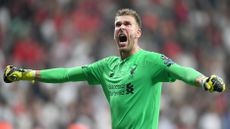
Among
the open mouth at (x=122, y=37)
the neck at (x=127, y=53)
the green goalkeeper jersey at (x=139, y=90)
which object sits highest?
the open mouth at (x=122, y=37)

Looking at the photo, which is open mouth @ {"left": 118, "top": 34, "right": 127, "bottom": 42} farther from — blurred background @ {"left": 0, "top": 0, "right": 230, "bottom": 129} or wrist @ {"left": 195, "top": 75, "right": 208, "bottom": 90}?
blurred background @ {"left": 0, "top": 0, "right": 230, "bottom": 129}

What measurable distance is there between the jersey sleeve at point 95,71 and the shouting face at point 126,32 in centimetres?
25

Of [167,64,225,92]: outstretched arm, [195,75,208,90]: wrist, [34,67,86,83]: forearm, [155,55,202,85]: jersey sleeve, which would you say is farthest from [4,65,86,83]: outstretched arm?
[195,75,208,90]: wrist

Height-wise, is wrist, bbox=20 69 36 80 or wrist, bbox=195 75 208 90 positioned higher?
wrist, bbox=20 69 36 80

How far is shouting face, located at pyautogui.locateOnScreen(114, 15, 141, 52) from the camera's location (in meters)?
5.70

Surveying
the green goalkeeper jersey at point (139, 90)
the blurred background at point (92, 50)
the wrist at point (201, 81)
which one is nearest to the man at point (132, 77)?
the green goalkeeper jersey at point (139, 90)

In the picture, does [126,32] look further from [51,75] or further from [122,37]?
[51,75]

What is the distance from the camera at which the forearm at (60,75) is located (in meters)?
5.94

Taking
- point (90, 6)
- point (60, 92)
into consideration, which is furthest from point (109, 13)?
point (60, 92)

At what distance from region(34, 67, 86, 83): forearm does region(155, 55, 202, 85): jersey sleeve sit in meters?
0.96

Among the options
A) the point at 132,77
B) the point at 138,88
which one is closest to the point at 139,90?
the point at 138,88

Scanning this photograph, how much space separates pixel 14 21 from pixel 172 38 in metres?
2.92

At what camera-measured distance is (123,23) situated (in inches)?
227

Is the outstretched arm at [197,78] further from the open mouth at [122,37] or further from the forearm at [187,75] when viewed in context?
the open mouth at [122,37]
